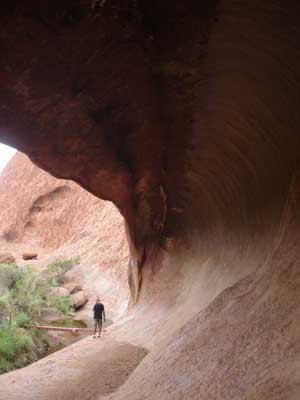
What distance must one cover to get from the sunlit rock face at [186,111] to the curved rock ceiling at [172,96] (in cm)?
1

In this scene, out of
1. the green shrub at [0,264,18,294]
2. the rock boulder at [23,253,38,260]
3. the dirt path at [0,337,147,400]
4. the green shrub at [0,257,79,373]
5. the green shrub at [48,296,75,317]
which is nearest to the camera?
the dirt path at [0,337,147,400]

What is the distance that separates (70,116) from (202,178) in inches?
88.7

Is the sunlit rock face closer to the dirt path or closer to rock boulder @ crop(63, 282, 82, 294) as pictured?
the dirt path

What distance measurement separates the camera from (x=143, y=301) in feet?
29.5

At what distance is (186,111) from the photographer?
5074 mm

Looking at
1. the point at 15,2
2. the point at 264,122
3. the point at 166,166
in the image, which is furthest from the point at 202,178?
the point at 15,2

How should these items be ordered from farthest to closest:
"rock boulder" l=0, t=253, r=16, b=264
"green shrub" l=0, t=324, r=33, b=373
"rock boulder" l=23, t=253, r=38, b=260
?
"rock boulder" l=23, t=253, r=38, b=260
"rock boulder" l=0, t=253, r=16, b=264
"green shrub" l=0, t=324, r=33, b=373

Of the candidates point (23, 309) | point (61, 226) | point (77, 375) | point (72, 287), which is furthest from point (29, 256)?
point (77, 375)

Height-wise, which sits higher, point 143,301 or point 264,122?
point 264,122

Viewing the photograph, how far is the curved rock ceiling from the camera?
3.48 metres

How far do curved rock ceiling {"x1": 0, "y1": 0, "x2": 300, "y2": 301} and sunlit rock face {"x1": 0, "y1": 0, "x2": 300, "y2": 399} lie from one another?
15 mm

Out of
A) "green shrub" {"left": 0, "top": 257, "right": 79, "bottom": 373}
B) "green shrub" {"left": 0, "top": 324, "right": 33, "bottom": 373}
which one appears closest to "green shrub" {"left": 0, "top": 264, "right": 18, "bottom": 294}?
"green shrub" {"left": 0, "top": 257, "right": 79, "bottom": 373}

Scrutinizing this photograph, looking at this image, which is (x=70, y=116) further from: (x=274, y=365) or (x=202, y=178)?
(x=274, y=365)

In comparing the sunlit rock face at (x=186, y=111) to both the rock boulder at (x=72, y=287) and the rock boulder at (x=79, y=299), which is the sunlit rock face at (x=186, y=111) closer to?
the rock boulder at (x=79, y=299)
